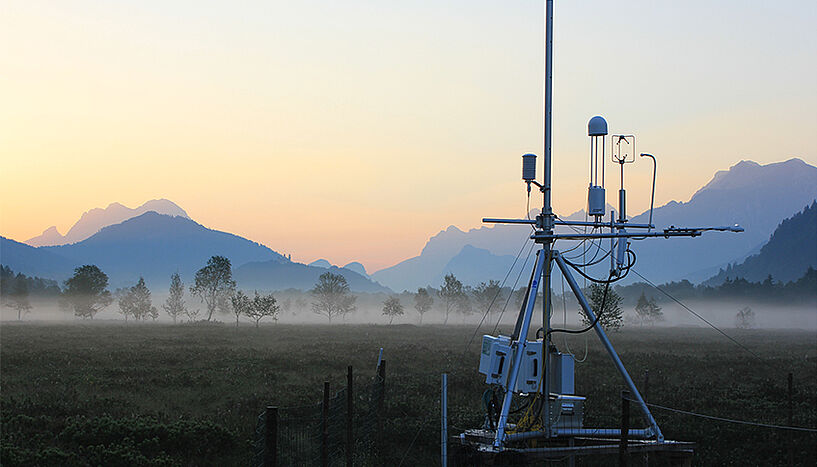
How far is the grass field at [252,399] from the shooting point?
1998 cm

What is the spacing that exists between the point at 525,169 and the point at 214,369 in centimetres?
2664

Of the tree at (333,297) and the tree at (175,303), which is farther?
the tree at (333,297)

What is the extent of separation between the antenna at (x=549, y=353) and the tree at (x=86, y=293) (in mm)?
126442

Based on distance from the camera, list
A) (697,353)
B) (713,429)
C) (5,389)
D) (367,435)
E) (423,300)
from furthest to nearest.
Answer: (423,300) → (697,353) → (5,389) → (713,429) → (367,435)

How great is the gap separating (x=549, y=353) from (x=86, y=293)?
130178 mm

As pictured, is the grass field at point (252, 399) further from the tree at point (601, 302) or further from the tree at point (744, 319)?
the tree at point (744, 319)

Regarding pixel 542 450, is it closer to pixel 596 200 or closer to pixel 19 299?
pixel 596 200

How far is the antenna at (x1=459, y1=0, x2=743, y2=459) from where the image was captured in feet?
48.0

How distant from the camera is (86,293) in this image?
430 feet

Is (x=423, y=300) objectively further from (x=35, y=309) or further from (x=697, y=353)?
(x=697, y=353)

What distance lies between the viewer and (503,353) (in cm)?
1475

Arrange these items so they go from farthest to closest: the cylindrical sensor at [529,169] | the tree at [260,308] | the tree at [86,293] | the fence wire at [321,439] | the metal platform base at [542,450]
A: the tree at [86,293], the tree at [260,308], the fence wire at [321,439], the cylindrical sensor at [529,169], the metal platform base at [542,450]

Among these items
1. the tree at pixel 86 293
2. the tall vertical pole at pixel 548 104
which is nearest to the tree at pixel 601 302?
the tall vertical pole at pixel 548 104

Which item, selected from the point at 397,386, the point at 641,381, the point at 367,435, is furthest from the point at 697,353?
the point at 367,435
